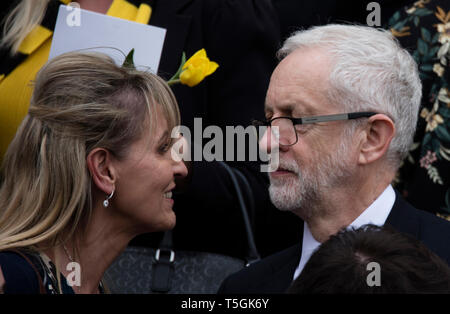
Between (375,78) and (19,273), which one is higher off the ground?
(375,78)

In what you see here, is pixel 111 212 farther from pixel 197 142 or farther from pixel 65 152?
pixel 197 142

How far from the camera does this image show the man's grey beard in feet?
8.55

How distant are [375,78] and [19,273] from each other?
1.34m

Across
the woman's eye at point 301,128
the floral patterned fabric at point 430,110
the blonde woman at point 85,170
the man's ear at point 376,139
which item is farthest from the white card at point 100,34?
the floral patterned fabric at point 430,110

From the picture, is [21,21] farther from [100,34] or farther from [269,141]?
[269,141]

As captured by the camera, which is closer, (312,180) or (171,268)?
(312,180)

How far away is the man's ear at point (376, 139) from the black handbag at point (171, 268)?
0.60 meters

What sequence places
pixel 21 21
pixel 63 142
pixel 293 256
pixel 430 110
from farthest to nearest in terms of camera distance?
pixel 21 21
pixel 430 110
pixel 293 256
pixel 63 142

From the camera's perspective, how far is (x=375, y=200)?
2.64m

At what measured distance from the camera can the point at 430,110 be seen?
3.10m

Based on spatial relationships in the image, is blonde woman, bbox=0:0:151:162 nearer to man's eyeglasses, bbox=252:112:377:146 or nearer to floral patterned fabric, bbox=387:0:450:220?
man's eyeglasses, bbox=252:112:377:146

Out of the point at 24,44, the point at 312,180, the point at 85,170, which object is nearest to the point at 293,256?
the point at 312,180

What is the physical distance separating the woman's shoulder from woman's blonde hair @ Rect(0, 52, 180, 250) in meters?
0.10
